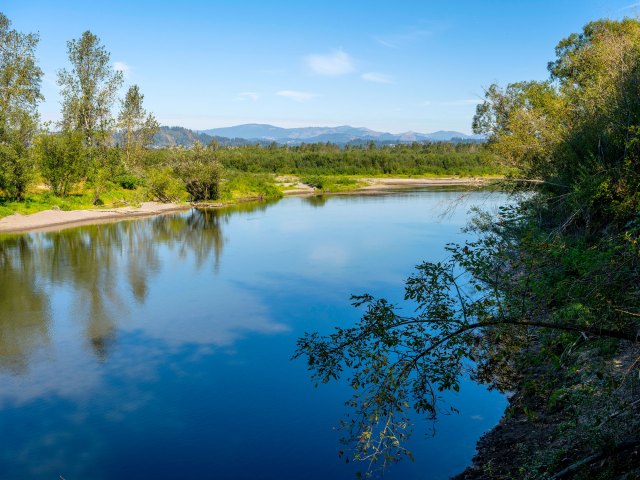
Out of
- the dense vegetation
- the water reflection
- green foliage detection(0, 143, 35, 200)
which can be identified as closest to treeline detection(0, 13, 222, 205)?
green foliage detection(0, 143, 35, 200)

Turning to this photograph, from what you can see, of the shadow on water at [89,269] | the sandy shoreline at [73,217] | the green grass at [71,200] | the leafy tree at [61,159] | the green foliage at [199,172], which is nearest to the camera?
the shadow on water at [89,269]

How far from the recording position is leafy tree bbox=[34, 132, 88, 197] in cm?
2953

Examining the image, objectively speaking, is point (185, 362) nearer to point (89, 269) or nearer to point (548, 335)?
point (548, 335)

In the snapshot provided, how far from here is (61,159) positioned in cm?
3011

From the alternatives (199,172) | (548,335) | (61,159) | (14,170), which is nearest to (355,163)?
(199,172)

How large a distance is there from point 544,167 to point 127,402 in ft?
34.5

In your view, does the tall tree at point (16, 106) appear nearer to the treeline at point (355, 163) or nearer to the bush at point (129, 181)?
the bush at point (129, 181)

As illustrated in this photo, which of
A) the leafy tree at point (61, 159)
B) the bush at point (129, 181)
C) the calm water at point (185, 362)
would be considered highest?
the leafy tree at point (61, 159)

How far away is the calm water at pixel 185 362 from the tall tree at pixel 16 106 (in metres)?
6.21

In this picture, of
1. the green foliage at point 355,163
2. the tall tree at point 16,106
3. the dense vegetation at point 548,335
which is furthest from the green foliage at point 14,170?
the green foliage at point 355,163

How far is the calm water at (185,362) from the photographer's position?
6949 mm

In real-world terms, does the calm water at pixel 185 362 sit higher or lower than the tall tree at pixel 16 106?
lower

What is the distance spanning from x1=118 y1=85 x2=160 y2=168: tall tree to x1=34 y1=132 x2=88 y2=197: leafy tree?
327 inches

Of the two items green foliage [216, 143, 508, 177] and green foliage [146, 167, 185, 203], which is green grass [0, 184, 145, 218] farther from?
green foliage [216, 143, 508, 177]
